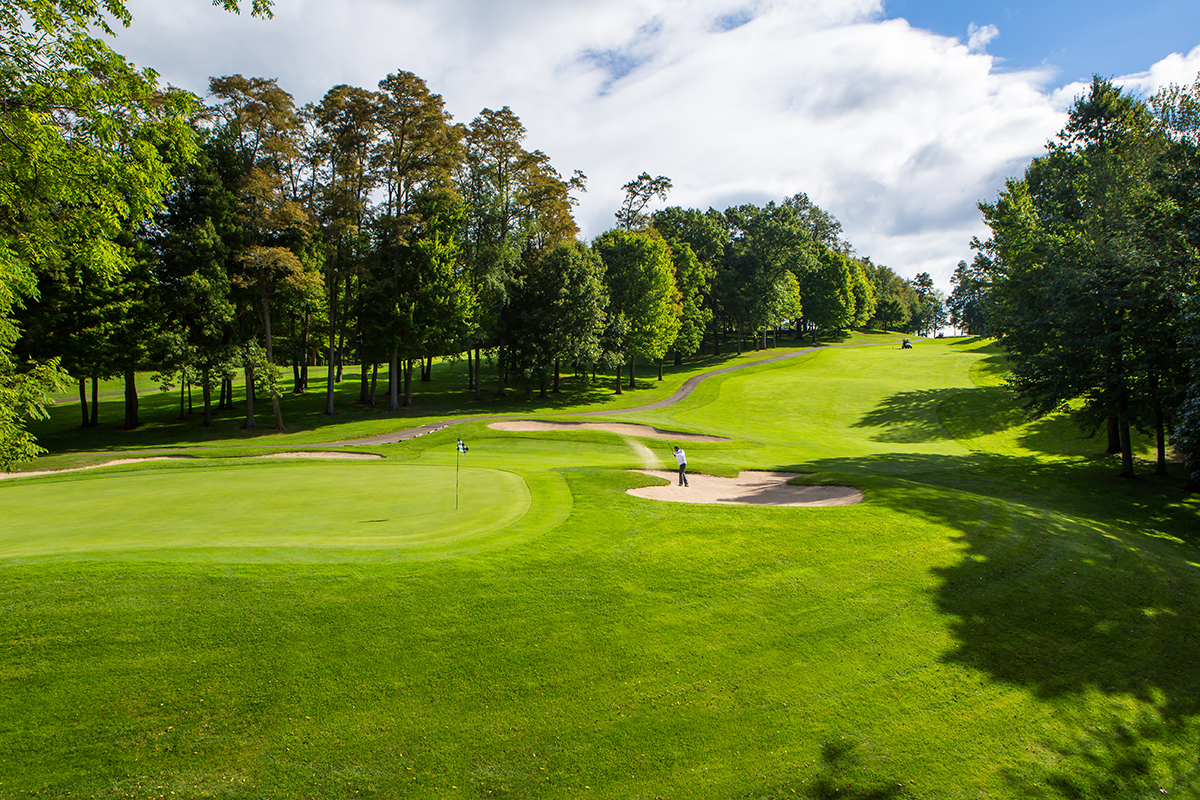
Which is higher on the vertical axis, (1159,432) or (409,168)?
(409,168)

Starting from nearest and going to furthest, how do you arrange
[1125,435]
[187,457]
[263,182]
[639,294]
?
[1125,435], [187,457], [263,182], [639,294]

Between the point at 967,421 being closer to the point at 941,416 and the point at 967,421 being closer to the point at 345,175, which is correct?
the point at 941,416

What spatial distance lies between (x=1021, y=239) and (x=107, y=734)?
44.1m

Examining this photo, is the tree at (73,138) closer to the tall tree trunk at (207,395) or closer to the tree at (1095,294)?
the tall tree trunk at (207,395)

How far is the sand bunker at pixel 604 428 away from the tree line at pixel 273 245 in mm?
12762

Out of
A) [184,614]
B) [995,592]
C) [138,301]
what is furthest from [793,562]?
[138,301]

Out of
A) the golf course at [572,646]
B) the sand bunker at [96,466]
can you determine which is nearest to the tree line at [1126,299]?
the golf course at [572,646]

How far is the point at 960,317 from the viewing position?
182375 mm

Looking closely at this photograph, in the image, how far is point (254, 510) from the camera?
1340 cm

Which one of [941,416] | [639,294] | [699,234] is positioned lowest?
[941,416]

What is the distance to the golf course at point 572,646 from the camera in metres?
6.73

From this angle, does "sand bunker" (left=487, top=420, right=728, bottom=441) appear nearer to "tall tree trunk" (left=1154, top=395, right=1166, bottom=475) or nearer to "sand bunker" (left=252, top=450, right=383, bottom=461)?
"sand bunker" (left=252, top=450, right=383, bottom=461)

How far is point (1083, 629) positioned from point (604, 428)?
26.5 meters

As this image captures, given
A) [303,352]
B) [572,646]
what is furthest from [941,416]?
[303,352]
